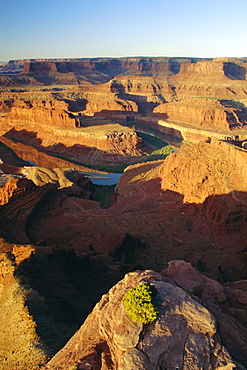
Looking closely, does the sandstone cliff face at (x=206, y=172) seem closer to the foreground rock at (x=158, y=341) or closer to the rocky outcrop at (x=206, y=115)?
the foreground rock at (x=158, y=341)

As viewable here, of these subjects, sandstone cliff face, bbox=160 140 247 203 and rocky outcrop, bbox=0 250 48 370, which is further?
sandstone cliff face, bbox=160 140 247 203

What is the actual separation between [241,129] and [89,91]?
82047mm

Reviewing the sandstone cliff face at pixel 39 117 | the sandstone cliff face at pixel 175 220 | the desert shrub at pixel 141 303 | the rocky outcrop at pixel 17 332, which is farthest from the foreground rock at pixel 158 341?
the sandstone cliff face at pixel 39 117

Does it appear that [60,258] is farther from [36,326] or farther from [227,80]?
[227,80]

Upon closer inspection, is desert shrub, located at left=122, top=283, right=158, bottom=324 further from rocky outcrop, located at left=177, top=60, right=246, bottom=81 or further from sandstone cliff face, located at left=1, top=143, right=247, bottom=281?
rocky outcrop, located at left=177, top=60, right=246, bottom=81

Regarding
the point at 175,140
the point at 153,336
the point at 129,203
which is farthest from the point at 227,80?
the point at 153,336

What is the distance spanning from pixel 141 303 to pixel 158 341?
1277mm

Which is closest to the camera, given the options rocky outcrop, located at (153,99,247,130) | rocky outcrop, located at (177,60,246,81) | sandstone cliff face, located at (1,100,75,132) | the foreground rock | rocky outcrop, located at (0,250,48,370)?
the foreground rock

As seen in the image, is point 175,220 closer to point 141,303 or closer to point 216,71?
point 141,303

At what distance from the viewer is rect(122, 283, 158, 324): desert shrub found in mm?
10695

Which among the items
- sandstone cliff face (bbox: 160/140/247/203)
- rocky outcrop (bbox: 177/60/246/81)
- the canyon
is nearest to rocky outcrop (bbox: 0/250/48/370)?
the canyon

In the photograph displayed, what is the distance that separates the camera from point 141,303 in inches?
430

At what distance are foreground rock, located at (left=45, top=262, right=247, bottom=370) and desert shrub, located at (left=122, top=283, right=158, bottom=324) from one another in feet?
0.66

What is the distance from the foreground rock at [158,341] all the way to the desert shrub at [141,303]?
201 millimetres
